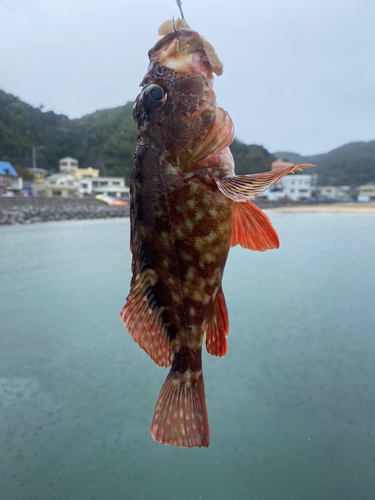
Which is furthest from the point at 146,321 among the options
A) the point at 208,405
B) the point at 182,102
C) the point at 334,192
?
the point at 334,192

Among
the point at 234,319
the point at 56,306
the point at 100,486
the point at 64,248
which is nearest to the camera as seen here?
the point at 100,486

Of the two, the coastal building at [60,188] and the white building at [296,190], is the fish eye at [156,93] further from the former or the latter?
the white building at [296,190]

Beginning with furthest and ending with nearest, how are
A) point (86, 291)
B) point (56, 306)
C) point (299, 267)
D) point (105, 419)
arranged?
point (299, 267) → point (86, 291) → point (56, 306) → point (105, 419)

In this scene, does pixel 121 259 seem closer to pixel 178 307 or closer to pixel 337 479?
pixel 337 479

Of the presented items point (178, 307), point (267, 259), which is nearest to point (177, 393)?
point (178, 307)

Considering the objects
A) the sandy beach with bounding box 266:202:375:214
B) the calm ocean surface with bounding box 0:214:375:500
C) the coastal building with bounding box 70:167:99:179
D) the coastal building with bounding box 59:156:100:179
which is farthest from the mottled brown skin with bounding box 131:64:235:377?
the coastal building with bounding box 70:167:99:179

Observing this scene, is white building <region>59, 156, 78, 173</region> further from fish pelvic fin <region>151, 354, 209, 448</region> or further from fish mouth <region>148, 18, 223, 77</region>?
fish pelvic fin <region>151, 354, 209, 448</region>
